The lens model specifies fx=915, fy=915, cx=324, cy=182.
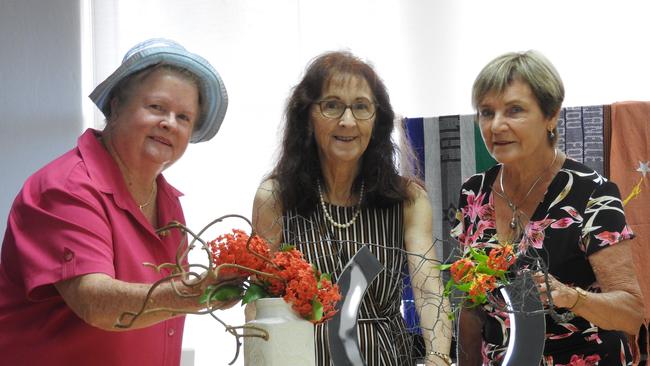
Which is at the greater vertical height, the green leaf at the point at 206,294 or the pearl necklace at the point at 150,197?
the pearl necklace at the point at 150,197

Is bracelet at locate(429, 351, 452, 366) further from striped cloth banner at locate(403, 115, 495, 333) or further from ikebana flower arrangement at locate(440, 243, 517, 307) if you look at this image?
striped cloth banner at locate(403, 115, 495, 333)

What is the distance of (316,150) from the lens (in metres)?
2.12

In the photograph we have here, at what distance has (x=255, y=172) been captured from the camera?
11.0 ft

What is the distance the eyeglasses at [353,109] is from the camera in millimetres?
2031

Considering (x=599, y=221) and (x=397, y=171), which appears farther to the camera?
(x=397, y=171)

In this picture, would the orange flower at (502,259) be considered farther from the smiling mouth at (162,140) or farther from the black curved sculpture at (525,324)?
the smiling mouth at (162,140)

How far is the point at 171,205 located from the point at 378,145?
0.52 m

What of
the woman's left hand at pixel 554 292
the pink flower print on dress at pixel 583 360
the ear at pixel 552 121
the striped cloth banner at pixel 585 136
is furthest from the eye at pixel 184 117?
the striped cloth banner at pixel 585 136

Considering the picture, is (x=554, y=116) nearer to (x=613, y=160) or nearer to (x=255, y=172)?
(x=613, y=160)

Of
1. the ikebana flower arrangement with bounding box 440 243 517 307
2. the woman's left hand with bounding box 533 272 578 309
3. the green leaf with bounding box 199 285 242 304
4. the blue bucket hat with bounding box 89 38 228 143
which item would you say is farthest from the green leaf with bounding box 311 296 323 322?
the blue bucket hat with bounding box 89 38 228 143

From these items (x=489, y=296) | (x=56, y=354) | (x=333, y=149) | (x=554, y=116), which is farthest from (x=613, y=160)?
(x=56, y=354)

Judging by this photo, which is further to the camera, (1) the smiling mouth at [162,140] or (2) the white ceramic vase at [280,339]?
(1) the smiling mouth at [162,140]

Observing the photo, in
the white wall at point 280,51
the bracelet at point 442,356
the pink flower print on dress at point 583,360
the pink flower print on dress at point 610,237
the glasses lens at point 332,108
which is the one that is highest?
the white wall at point 280,51

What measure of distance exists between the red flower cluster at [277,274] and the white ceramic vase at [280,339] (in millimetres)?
15
